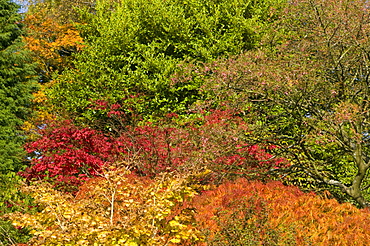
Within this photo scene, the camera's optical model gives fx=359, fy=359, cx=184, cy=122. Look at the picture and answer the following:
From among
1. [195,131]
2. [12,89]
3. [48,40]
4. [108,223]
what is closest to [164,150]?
[195,131]

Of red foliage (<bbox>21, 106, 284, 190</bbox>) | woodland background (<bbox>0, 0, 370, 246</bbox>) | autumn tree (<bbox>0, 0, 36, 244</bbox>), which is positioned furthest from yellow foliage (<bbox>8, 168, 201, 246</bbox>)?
autumn tree (<bbox>0, 0, 36, 244</bbox>)

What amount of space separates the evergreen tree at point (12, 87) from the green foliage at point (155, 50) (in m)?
1.71

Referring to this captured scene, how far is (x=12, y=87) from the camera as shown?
15.3 m

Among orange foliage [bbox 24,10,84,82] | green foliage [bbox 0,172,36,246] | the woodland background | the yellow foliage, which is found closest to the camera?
the yellow foliage

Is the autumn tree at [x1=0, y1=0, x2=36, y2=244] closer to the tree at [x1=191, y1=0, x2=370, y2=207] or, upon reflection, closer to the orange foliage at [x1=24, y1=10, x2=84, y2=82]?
the orange foliage at [x1=24, y1=10, x2=84, y2=82]

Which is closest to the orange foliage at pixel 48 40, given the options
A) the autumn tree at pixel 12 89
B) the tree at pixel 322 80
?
the autumn tree at pixel 12 89

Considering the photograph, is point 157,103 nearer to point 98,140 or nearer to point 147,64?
point 147,64

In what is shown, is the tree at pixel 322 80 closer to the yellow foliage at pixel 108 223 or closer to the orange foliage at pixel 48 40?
the yellow foliage at pixel 108 223

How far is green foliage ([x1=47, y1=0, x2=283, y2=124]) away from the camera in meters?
14.2

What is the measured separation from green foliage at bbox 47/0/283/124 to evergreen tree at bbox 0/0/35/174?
1.71 meters

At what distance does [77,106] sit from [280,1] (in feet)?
33.6

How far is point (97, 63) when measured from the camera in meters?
15.9

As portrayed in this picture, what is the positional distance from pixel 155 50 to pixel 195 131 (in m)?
7.11

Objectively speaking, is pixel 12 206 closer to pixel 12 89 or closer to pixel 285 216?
pixel 12 89
